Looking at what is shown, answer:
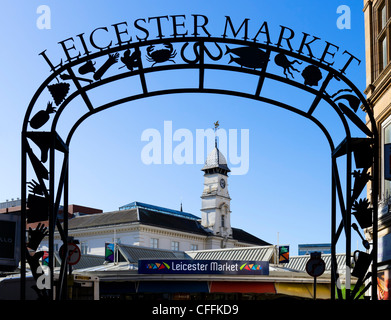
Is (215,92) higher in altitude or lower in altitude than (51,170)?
higher

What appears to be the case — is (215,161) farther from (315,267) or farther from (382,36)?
(382,36)

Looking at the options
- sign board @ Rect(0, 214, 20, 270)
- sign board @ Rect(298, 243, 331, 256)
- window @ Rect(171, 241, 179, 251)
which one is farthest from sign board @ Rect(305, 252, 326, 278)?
sign board @ Rect(298, 243, 331, 256)

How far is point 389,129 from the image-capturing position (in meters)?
15.0

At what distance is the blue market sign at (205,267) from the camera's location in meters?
39.7

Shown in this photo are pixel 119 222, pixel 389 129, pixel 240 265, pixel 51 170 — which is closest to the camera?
pixel 51 170

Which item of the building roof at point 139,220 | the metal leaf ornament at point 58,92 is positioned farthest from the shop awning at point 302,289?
the building roof at point 139,220

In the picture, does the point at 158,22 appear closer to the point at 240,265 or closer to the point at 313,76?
the point at 313,76

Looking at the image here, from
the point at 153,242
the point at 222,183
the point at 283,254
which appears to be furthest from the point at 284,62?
the point at 222,183

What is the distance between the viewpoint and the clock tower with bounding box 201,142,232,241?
95.8m

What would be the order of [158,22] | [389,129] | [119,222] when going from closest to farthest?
[158,22] < [389,129] < [119,222]

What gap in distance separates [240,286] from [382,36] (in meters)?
26.9

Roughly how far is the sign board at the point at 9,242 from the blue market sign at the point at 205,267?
26174 millimetres
